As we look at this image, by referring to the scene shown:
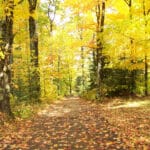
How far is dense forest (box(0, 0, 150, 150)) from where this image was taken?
29.7ft

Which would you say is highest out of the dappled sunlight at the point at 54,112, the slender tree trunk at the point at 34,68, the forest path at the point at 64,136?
the slender tree trunk at the point at 34,68

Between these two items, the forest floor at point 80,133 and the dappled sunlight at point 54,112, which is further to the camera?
the dappled sunlight at point 54,112

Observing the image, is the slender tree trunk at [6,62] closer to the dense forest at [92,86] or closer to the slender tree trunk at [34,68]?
the dense forest at [92,86]

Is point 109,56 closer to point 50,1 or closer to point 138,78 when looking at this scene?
point 138,78

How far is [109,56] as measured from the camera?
21.0 meters

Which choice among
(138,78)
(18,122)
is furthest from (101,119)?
(138,78)

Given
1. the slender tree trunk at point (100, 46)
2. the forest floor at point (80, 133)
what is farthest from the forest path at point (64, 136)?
the slender tree trunk at point (100, 46)

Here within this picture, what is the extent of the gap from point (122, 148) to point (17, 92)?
16.6 meters

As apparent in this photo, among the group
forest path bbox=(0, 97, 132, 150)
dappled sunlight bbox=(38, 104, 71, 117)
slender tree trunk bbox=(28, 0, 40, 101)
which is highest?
slender tree trunk bbox=(28, 0, 40, 101)

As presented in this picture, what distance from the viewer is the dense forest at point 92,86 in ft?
29.7

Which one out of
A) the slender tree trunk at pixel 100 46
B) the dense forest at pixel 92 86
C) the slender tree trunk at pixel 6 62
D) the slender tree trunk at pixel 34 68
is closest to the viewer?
the dense forest at pixel 92 86

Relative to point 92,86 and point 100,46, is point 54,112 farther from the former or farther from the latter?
point 92,86

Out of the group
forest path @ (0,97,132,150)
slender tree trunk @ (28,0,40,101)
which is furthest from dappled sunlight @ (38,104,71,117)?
Result: slender tree trunk @ (28,0,40,101)

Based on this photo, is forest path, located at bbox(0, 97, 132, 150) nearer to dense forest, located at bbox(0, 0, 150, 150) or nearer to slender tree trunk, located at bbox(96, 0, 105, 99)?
dense forest, located at bbox(0, 0, 150, 150)
